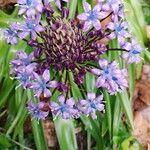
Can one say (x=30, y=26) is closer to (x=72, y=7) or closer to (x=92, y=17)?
(x=92, y=17)

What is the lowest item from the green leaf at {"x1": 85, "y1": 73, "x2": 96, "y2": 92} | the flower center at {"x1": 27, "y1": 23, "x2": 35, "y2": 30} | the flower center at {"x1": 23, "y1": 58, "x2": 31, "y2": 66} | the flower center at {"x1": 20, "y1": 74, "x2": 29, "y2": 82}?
the green leaf at {"x1": 85, "y1": 73, "x2": 96, "y2": 92}

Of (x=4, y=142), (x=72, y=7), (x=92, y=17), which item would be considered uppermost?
(x=72, y=7)

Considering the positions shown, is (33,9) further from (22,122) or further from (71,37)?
(22,122)

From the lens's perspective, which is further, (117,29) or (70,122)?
(70,122)

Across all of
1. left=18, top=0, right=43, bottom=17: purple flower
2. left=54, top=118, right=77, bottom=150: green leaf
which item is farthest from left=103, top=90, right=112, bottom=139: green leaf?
left=18, top=0, right=43, bottom=17: purple flower

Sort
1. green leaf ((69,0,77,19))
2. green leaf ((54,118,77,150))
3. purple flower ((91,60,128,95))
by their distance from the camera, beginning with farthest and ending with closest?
1. green leaf ((69,0,77,19))
2. green leaf ((54,118,77,150))
3. purple flower ((91,60,128,95))

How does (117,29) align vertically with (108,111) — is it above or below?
above

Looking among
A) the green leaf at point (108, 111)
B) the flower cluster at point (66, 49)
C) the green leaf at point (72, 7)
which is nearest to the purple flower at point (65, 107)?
the flower cluster at point (66, 49)

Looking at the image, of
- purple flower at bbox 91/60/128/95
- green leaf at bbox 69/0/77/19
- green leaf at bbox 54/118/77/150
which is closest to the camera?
purple flower at bbox 91/60/128/95

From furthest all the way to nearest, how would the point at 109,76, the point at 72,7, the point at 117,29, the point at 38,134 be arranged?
the point at 72,7 < the point at 38,134 < the point at 117,29 < the point at 109,76

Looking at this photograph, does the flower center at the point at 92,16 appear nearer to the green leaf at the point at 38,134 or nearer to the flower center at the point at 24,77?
the flower center at the point at 24,77

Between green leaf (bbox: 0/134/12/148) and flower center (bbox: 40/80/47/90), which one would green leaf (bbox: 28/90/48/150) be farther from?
flower center (bbox: 40/80/47/90)

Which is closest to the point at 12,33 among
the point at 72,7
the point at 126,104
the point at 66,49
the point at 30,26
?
the point at 30,26

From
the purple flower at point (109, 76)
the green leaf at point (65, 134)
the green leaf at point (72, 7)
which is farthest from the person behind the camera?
the green leaf at point (72, 7)
